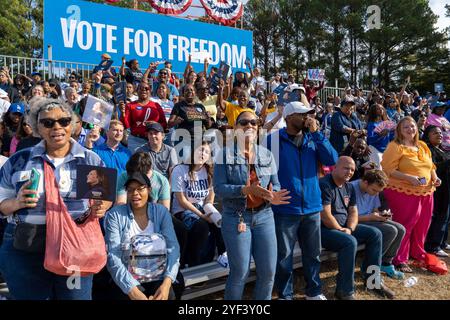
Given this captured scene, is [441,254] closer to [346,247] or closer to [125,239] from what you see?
[346,247]

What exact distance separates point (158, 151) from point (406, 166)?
295 cm

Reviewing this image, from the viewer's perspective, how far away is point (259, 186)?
A: 3.11 m

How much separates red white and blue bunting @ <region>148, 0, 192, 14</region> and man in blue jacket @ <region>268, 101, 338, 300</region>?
13.1 metres

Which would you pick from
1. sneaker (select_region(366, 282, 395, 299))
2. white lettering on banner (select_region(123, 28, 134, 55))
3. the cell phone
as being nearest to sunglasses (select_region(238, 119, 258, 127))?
the cell phone

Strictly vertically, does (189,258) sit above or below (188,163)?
below

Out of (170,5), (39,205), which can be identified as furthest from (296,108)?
(170,5)

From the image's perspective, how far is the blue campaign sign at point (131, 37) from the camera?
12234mm

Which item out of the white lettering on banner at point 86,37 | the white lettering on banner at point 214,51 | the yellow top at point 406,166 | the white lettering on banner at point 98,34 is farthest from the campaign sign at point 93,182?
the white lettering on banner at point 214,51
